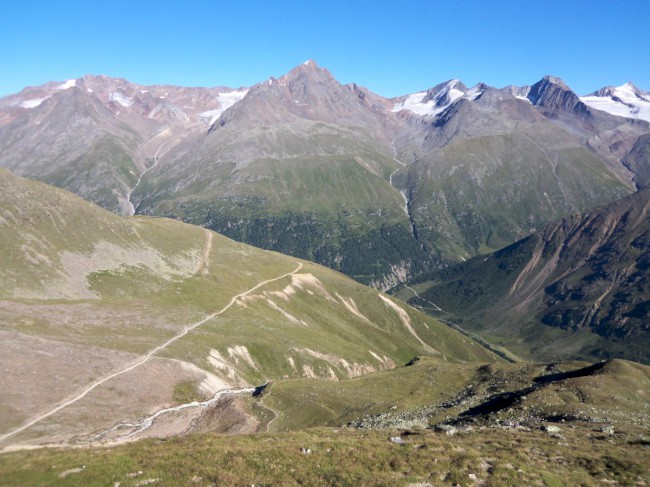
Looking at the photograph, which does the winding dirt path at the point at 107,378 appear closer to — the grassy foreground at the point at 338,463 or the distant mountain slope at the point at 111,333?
the distant mountain slope at the point at 111,333

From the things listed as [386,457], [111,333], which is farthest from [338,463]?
[111,333]

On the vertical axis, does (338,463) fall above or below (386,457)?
above

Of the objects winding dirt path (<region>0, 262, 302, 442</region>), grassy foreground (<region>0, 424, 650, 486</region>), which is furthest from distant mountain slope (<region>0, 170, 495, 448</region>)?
grassy foreground (<region>0, 424, 650, 486</region>)

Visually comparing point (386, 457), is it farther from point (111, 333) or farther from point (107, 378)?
point (111, 333)

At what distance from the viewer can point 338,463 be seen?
4447cm

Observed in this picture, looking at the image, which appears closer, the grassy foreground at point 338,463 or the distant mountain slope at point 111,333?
the grassy foreground at point 338,463

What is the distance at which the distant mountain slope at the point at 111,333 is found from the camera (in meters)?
86.7

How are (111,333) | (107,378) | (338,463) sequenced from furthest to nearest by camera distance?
1. (111,333)
2. (107,378)
3. (338,463)

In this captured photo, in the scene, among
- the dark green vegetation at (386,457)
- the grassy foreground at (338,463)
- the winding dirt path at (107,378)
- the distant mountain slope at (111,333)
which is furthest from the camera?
the distant mountain slope at (111,333)

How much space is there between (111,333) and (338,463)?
96.2m

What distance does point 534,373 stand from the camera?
384 feet

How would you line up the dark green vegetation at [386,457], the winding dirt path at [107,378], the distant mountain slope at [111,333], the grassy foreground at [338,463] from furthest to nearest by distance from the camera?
1. the distant mountain slope at [111,333]
2. the winding dirt path at [107,378]
3. the dark green vegetation at [386,457]
4. the grassy foreground at [338,463]

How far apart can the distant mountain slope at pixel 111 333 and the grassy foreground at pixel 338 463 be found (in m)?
29.8

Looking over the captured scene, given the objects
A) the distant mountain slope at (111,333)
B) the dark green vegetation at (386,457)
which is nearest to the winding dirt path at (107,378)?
the distant mountain slope at (111,333)
